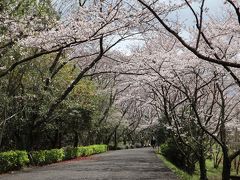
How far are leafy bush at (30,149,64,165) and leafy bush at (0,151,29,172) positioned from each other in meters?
1.19

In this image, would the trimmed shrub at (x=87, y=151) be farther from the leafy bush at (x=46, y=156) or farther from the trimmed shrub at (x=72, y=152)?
the leafy bush at (x=46, y=156)

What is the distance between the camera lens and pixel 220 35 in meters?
14.7

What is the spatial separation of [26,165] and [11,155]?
2256 mm

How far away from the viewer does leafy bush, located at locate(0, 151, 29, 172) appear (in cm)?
1762

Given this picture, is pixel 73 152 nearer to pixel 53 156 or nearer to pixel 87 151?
pixel 53 156

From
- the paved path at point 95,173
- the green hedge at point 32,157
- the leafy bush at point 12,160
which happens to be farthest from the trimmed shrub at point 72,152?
the leafy bush at point 12,160

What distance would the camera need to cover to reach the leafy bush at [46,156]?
854 inches

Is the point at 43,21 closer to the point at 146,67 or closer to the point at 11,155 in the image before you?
the point at 146,67

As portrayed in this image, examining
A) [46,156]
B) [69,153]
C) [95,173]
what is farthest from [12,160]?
[69,153]

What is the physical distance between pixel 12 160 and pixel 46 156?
469 centimetres

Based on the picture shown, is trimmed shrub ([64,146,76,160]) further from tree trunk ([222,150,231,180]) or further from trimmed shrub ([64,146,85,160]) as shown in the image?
tree trunk ([222,150,231,180])

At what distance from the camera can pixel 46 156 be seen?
75.9ft

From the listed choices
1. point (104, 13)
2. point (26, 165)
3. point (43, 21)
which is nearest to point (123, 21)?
point (104, 13)

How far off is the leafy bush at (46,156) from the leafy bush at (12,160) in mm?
1187
